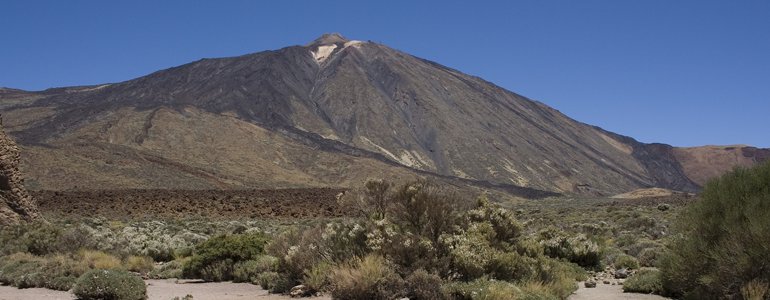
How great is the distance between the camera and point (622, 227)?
79.5 feet

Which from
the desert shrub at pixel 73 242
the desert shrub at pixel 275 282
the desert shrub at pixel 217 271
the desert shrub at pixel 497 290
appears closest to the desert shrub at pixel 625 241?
the desert shrub at pixel 497 290

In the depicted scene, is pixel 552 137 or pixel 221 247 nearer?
pixel 221 247

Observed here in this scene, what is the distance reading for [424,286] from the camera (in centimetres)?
870

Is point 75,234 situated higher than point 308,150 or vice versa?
point 308,150

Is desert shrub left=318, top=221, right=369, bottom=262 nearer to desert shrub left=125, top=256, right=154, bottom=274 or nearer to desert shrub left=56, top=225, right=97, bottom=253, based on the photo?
desert shrub left=125, top=256, right=154, bottom=274

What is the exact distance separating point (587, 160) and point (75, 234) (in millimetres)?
133233


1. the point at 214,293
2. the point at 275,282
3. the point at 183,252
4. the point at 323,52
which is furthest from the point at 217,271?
the point at 323,52

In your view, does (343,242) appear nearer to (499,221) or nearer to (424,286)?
(424,286)

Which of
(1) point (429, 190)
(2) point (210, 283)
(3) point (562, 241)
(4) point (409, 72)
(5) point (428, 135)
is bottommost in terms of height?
(2) point (210, 283)

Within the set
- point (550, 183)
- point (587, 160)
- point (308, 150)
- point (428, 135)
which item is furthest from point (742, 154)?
point (308, 150)

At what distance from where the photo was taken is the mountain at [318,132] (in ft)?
214

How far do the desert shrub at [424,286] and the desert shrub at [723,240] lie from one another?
12.3 ft

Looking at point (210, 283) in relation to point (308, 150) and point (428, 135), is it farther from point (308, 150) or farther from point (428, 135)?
point (428, 135)

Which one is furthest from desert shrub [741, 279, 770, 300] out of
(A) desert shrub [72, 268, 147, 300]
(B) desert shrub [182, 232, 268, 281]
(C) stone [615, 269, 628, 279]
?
(B) desert shrub [182, 232, 268, 281]
